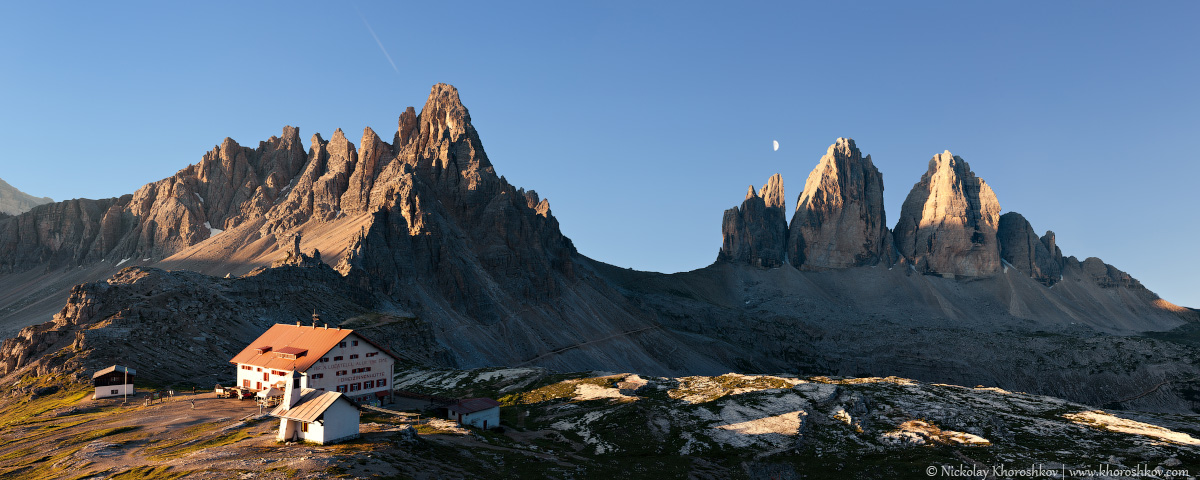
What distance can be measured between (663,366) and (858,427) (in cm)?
12911

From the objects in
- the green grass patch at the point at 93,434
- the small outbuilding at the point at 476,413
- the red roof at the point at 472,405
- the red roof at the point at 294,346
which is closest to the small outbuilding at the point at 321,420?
the small outbuilding at the point at 476,413

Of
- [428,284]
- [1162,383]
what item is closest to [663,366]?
[428,284]

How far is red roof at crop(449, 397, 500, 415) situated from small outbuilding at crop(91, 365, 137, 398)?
124ft

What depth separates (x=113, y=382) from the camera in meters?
72.4

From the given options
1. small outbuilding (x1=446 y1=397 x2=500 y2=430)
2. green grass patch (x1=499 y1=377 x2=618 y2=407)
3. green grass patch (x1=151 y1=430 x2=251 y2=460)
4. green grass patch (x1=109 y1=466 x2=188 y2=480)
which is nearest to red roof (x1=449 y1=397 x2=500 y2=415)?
small outbuilding (x1=446 y1=397 x2=500 y2=430)

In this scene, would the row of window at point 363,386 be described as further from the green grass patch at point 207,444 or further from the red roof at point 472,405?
the green grass patch at point 207,444

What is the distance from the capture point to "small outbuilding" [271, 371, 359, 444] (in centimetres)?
4681

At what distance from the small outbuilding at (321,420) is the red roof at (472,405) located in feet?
51.0

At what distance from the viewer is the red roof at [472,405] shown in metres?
63.8

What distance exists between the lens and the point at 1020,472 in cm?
5491

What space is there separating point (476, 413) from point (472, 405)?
1313 mm

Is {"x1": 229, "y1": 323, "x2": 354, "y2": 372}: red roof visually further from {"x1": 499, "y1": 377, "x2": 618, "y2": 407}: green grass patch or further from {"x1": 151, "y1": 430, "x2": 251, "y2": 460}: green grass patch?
{"x1": 499, "y1": 377, "x2": 618, "y2": 407}: green grass patch

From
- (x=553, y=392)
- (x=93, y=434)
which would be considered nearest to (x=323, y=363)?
(x=93, y=434)

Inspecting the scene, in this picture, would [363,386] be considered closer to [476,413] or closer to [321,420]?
[476,413]
